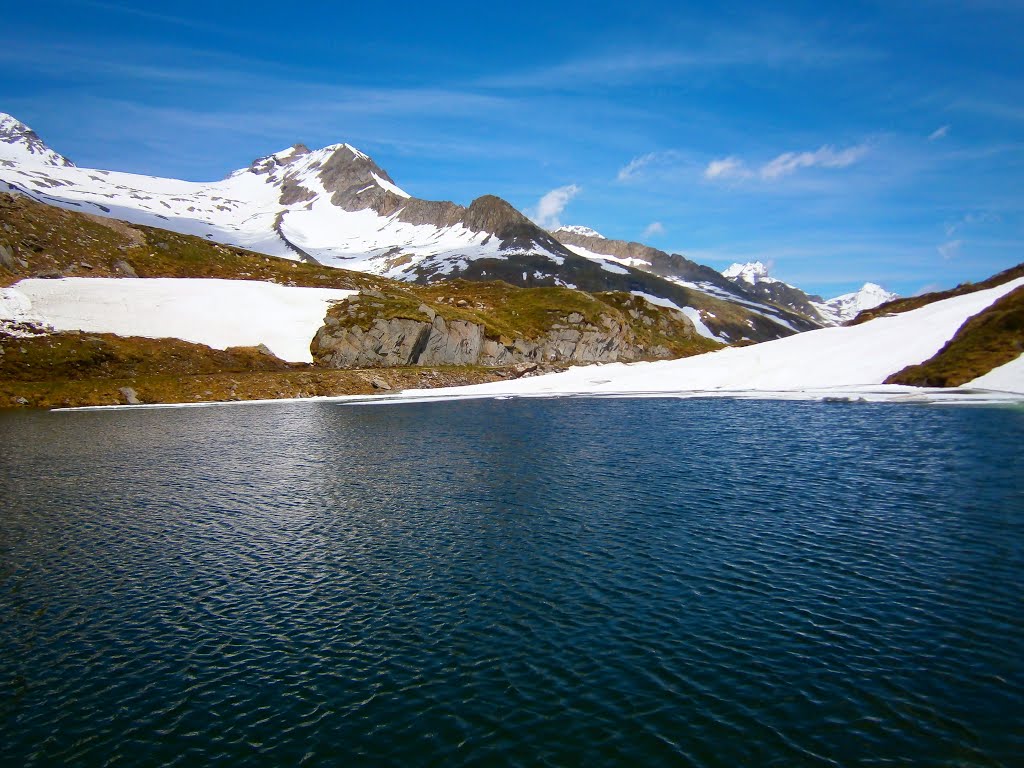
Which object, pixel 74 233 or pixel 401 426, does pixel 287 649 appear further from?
pixel 74 233

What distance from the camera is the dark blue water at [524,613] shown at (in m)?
15.1

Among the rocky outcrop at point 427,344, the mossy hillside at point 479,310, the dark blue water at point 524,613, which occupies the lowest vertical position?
the dark blue water at point 524,613

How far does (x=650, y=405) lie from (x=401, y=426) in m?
36.0

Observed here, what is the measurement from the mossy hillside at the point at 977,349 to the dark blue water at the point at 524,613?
43318 millimetres

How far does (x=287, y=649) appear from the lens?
20.0m

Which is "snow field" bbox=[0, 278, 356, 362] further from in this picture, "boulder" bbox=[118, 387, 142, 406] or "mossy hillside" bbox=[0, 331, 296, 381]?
"boulder" bbox=[118, 387, 142, 406]

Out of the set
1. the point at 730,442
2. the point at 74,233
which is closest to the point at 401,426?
the point at 730,442

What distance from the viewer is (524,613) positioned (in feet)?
72.4

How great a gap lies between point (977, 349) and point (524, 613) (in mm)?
88793

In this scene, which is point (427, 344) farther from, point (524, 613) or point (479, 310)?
point (524, 613)

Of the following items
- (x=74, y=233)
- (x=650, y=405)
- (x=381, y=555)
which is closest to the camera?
(x=381, y=555)

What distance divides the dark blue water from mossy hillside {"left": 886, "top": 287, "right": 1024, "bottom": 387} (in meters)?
43.3

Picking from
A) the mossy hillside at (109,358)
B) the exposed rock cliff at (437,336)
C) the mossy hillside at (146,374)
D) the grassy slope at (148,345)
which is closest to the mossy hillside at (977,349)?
the grassy slope at (148,345)

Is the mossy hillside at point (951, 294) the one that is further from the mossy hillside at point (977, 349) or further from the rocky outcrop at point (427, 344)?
the rocky outcrop at point (427, 344)
